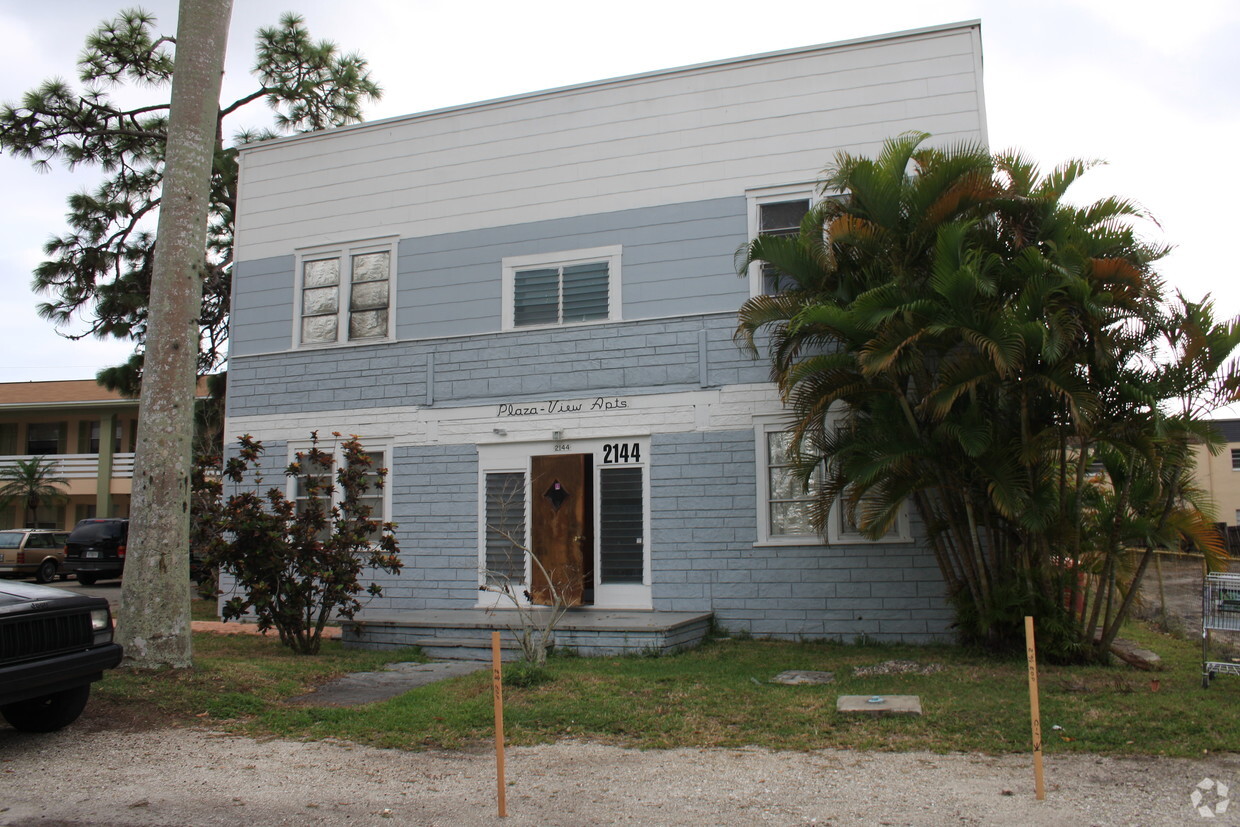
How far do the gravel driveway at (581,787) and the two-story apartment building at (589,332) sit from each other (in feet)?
17.2

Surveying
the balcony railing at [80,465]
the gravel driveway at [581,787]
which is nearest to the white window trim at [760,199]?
the gravel driveway at [581,787]

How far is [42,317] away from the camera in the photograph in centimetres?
2016

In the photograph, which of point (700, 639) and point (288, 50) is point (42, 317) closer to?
point (288, 50)

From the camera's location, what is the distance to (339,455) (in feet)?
46.2

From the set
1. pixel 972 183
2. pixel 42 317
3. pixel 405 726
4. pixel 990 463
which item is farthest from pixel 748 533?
pixel 42 317

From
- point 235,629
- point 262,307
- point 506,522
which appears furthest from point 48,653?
point 262,307

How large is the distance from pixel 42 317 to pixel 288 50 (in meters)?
7.77

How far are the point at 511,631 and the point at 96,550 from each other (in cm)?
1858

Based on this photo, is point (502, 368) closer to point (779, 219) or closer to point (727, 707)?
point (779, 219)

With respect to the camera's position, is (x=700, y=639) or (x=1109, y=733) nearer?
(x=1109, y=733)

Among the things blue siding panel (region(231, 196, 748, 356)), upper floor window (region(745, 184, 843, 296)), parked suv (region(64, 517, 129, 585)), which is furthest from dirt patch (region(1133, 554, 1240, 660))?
parked suv (region(64, 517, 129, 585))

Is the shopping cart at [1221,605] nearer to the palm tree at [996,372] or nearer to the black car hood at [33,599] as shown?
the palm tree at [996,372]

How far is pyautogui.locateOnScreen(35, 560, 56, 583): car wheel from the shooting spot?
26.5m

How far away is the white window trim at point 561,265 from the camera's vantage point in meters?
12.9
